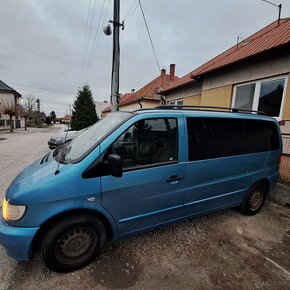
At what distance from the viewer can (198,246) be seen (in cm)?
272

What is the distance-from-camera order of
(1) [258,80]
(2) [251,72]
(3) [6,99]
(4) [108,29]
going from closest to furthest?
(1) [258,80], (2) [251,72], (4) [108,29], (3) [6,99]

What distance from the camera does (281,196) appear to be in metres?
4.35

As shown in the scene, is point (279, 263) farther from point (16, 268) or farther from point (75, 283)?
point (16, 268)

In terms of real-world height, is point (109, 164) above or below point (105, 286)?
above

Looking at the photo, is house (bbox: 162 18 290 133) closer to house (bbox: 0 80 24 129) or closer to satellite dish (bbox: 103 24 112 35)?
satellite dish (bbox: 103 24 112 35)

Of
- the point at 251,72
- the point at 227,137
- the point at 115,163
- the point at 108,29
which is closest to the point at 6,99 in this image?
the point at 108,29

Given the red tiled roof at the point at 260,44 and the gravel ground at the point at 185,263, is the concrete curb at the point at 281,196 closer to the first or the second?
the gravel ground at the point at 185,263

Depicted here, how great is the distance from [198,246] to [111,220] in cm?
139

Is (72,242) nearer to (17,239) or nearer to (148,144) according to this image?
(17,239)

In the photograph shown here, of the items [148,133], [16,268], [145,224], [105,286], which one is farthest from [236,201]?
[16,268]

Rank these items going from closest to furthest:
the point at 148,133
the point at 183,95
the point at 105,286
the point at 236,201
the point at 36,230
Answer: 1. the point at 36,230
2. the point at 105,286
3. the point at 148,133
4. the point at 236,201
5. the point at 183,95

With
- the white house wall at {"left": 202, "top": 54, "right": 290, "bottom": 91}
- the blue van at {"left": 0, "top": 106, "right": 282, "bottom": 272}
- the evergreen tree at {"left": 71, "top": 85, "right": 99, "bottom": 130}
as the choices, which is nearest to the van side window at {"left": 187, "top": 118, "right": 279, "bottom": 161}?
the blue van at {"left": 0, "top": 106, "right": 282, "bottom": 272}

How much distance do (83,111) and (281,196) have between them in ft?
62.8

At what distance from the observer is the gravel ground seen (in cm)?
210
